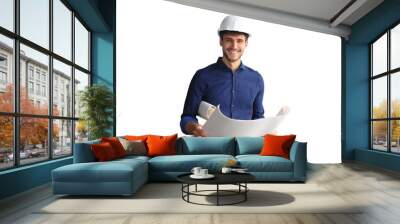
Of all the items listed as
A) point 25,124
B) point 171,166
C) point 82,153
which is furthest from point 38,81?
point 171,166

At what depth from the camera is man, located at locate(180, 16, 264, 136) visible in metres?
7.74

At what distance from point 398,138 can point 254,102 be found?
9.55 feet

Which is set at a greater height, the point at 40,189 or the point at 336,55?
the point at 336,55

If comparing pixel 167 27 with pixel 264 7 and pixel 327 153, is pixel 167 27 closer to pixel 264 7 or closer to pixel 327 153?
pixel 264 7

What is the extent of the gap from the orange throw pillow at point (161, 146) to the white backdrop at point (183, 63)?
1.63 meters

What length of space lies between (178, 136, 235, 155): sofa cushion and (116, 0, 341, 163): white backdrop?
154cm

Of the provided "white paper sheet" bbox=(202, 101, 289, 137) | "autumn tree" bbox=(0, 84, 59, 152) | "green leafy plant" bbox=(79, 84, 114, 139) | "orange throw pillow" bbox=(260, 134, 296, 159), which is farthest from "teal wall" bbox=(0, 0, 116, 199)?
"orange throw pillow" bbox=(260, 134, 296, 159)

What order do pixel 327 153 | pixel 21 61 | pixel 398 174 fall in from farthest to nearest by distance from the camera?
pixel 327 153, pixel 398 174, pixel 21 61

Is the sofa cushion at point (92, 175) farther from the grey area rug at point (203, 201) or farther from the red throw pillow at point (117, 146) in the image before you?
the red throw pillow at point (117, 146)

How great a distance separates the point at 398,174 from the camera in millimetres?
6836

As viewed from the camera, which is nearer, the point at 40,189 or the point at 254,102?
the point at 40,189

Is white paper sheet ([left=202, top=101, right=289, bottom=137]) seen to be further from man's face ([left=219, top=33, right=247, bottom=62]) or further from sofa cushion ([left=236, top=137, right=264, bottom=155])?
man's face ([left=219, top=33, right=247, bottom=62])

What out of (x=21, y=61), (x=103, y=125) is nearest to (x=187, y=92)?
(x=103, y=125)

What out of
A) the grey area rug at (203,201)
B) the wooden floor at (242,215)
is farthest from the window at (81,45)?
the grey area rug at (203,201)
